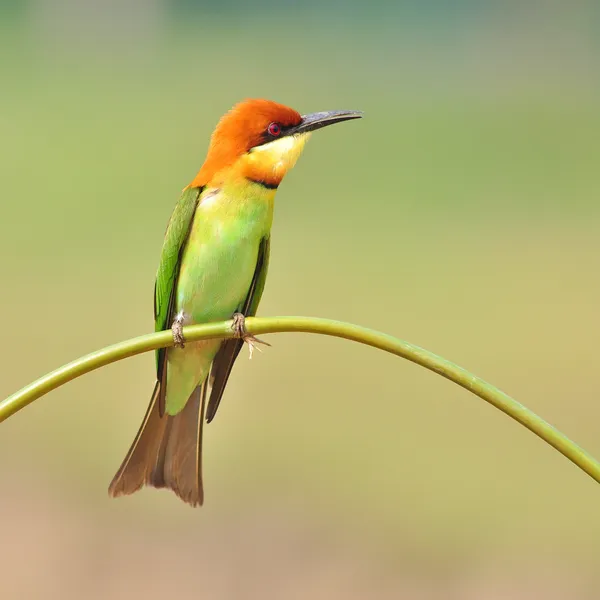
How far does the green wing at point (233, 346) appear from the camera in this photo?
1347 millimetres

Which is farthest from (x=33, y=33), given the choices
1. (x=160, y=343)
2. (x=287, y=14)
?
(x=160, y=343)

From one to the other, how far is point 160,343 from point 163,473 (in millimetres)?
612

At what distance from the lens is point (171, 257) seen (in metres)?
1.33

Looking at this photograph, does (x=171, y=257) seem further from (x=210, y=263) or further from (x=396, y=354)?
(x=396, y=354)

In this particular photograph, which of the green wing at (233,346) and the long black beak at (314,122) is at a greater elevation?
the long black beak at (314,122)

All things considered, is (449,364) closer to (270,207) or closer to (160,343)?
(160,343)

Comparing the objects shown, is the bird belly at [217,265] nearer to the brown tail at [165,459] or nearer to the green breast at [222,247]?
the green breast at [222,247]

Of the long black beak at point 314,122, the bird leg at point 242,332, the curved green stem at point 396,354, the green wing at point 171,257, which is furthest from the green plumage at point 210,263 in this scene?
the curved green stem at point 396,354

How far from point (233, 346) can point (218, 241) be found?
195 millimetres

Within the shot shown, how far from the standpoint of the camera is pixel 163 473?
4.26 ft

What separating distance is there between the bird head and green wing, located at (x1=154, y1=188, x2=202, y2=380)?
38 mm

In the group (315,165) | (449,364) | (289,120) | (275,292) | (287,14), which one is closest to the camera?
(449,364)

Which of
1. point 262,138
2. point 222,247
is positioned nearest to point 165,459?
point 222,247

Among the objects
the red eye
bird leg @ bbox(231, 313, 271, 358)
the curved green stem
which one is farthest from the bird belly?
the curved green stem
